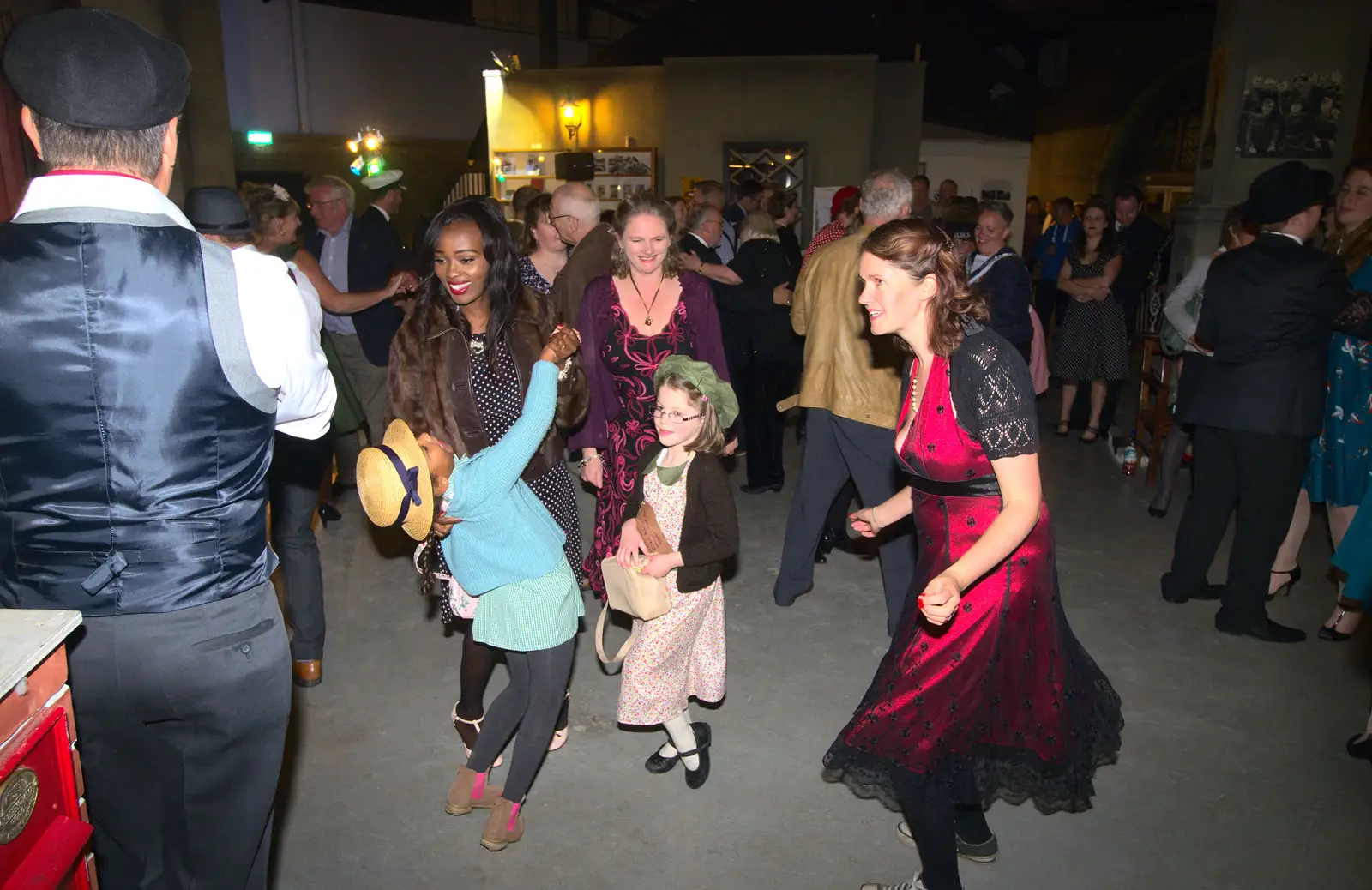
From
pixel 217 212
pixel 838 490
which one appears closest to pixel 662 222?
pixel 838 490

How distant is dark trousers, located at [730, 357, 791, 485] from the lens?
559cm

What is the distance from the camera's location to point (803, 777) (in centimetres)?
297

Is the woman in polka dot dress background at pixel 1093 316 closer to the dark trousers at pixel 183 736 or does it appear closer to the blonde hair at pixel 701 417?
the blonde hair at pixel 701 417

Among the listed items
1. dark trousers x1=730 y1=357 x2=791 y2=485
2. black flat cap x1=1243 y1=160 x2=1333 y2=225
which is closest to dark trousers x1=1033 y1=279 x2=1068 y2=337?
dark trousers x1=730 y1=357 x2=791 y2=485

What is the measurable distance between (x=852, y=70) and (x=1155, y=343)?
6.82m

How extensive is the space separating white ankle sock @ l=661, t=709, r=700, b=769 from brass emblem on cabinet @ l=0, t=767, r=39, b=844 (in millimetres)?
1715

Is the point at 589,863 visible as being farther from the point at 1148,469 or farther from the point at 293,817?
the point at 1148,469

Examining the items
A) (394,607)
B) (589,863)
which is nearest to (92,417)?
(589,863)

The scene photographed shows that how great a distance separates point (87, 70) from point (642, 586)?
1691mm

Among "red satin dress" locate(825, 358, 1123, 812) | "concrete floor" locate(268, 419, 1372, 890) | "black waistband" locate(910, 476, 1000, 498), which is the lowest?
"concrete floor" locate(268, 419, 1372, 890)

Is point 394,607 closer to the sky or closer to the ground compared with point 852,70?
closer to the ground

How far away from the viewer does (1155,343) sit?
591 centimetres

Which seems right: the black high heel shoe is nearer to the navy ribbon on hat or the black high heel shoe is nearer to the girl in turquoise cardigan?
the girl in turquoise cardigan

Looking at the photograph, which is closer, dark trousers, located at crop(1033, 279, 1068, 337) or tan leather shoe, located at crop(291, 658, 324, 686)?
tan leather shoe, located at crop(291, 658, 324, 686)
